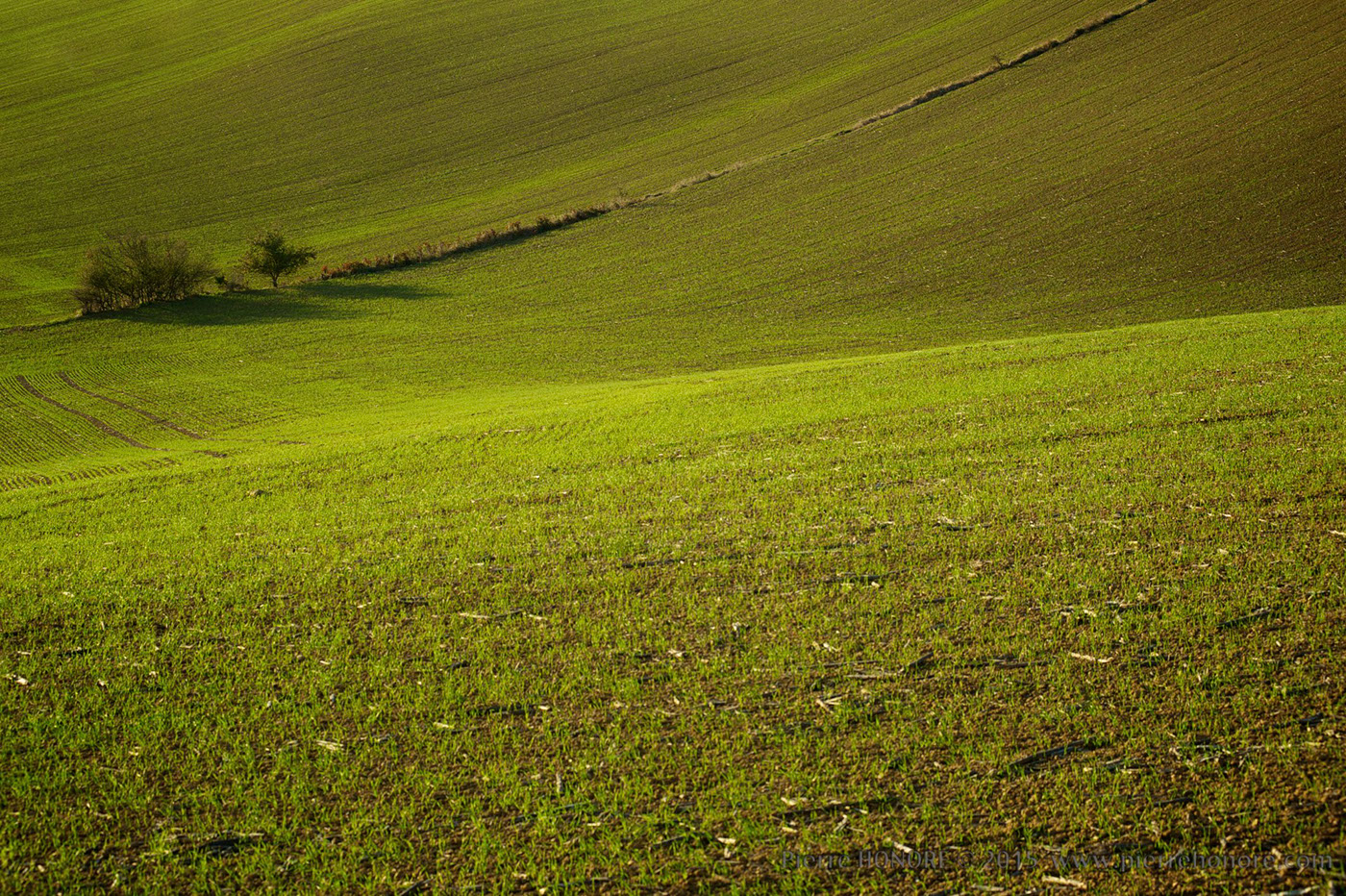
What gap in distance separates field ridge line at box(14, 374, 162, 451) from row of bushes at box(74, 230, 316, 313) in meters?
11.0

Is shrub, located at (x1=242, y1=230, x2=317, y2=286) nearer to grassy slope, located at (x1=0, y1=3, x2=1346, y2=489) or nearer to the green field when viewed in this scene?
grassy slope, located at (x1=0, y1=3, x2=1346, y2=489)

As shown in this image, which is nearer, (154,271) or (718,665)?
(718,665)

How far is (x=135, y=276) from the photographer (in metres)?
50.0

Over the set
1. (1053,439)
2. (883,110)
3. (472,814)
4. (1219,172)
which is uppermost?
(883,110)

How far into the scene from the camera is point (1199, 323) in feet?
75.3

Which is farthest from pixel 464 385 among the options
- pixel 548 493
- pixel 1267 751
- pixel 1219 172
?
pixel 1219 172

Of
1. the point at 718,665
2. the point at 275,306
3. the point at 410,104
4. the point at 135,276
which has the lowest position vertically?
the point at 718,665

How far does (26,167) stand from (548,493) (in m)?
88.0

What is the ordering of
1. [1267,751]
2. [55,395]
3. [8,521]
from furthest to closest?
[55,395]
[8,521]
[1267,751]

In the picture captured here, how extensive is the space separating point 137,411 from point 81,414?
213cm

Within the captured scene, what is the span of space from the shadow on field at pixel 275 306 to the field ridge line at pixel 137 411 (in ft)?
31.2

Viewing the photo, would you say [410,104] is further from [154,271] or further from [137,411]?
[137,411]

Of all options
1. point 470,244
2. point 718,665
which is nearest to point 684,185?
point 470,244

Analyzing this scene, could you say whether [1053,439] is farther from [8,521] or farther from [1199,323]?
[8,521]
